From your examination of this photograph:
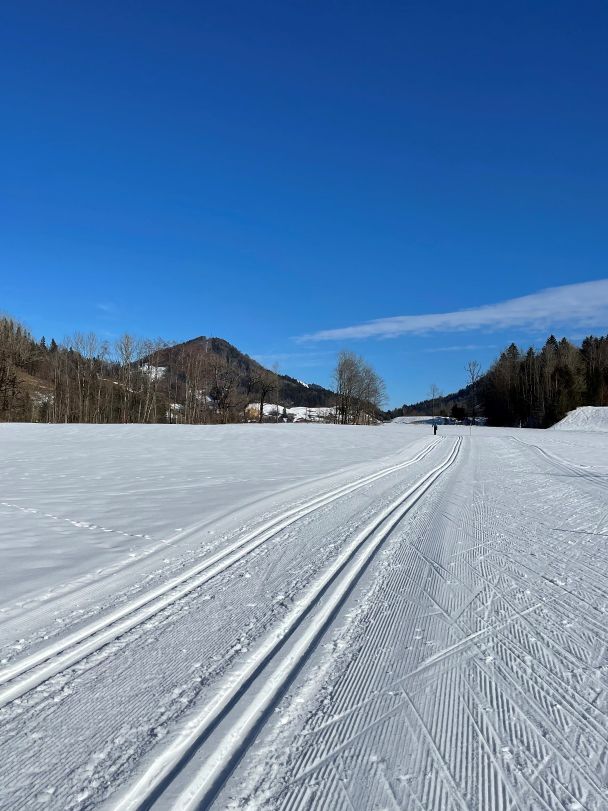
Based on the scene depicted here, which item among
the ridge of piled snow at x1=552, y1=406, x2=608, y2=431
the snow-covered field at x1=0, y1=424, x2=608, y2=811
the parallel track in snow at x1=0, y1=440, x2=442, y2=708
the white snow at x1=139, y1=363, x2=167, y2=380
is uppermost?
the white snow at x1=139, y1=363, x2=167, y2=380

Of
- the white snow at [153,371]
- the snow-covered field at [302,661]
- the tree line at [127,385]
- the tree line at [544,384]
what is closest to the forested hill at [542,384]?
the tree line at [544,384]

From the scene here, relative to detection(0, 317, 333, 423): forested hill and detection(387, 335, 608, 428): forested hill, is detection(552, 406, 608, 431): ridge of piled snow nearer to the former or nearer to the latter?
detection(387, 335, 608, 428): forested hill

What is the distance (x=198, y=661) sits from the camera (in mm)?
3391

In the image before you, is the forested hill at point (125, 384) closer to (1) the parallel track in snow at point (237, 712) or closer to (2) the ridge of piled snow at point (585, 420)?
(2) the ridge of piled snow at point (585, 420)

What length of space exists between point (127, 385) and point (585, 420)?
53.6 meters

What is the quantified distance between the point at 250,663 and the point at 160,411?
60.5 m

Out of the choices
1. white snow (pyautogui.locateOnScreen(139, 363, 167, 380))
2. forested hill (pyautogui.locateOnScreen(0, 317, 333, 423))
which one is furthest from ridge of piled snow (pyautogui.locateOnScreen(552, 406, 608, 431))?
white snow (pyautogui.locateOnScreen(139, 363, 167, 380))

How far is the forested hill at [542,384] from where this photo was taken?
70438mm

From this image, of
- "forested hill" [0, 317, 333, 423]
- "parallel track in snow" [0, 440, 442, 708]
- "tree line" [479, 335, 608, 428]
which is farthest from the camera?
"tree line" [479, 335, 608, 428]

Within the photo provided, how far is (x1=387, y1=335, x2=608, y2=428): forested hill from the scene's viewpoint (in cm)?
7044

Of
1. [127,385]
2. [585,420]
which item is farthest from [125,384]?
[585,420]

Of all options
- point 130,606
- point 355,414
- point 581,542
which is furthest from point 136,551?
point 355,414

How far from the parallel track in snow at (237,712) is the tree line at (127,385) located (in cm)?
5304

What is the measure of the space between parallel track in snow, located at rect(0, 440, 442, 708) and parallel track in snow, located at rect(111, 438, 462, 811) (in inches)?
45.4
